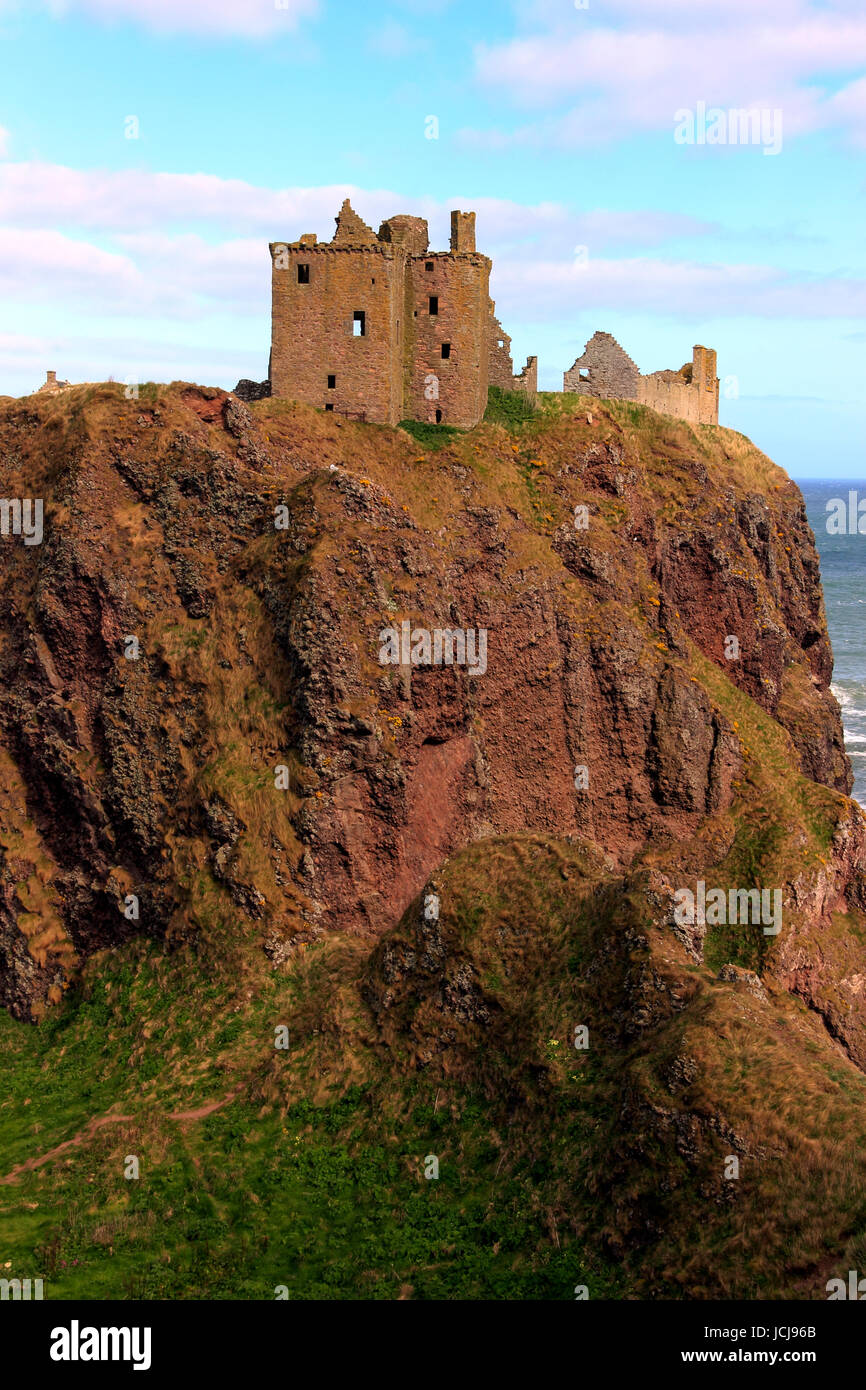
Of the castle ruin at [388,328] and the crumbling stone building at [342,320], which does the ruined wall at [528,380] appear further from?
the crumbling stone building at [342,320]

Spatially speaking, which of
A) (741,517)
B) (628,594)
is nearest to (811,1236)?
(628,594)

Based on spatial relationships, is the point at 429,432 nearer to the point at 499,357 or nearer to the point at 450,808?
the point at 499,357

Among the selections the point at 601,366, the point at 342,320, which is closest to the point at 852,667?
the point at 601,366

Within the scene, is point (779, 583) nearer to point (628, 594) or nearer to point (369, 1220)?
point (628, 594)

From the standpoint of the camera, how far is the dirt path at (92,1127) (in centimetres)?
3212

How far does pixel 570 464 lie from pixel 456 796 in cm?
1750

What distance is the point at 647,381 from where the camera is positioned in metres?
65.3

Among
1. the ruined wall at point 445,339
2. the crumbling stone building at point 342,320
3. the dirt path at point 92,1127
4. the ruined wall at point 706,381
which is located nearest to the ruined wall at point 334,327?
the crumbling stone building at point 342,320

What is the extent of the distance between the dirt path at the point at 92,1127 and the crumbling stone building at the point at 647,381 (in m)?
41.0

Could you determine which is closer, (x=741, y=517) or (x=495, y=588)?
(x=495, y=588)

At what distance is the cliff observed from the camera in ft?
88.5

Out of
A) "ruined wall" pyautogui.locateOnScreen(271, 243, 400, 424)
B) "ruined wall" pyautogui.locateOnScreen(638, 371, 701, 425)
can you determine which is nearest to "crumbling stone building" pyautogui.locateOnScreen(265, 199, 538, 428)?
"ruined wall" pyautogui.locateOnScreen(271, 243, 400, 424)

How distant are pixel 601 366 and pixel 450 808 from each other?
2959 centimetres

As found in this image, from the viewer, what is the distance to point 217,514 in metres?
45.3
